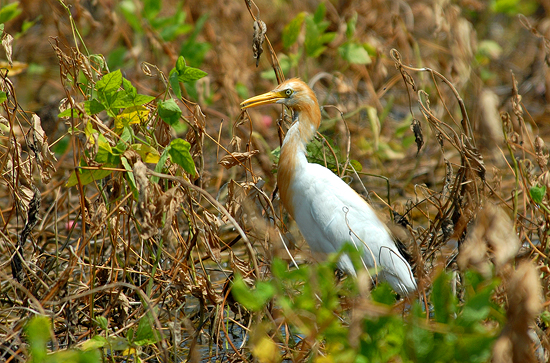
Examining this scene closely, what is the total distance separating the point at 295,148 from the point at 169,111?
0.85 m

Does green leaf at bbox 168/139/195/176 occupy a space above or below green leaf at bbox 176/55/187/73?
below

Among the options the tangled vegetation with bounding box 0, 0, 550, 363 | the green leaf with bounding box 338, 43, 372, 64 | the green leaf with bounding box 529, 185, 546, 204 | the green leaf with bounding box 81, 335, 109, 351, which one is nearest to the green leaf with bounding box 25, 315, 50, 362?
the tangled vegetation with bounding box 0, 0, 550, 363

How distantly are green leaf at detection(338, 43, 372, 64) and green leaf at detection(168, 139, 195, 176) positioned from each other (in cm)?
184

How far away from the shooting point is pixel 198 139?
6.35ft

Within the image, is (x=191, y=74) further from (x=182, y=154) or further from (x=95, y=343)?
(x=95, y=343)

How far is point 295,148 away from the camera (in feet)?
8.19

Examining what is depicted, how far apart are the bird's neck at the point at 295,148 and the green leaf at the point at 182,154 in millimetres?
861

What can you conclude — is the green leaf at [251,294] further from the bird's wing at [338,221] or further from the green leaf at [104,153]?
the bird's wing at [338,221]

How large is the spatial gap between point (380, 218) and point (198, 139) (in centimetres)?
97

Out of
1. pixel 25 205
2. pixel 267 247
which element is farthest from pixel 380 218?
pixel 25 205

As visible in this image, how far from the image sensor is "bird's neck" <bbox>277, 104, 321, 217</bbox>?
250 centimetres

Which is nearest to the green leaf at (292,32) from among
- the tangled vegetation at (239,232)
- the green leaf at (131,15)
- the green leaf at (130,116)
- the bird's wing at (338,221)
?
the tangled vegetation at (239,232)

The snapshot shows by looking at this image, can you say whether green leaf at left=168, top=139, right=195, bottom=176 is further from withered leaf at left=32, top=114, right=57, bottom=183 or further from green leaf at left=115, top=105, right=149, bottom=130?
withered leaf at left=32, top=114, right=57, bottom=183

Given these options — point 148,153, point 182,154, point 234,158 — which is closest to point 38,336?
point 182,154
